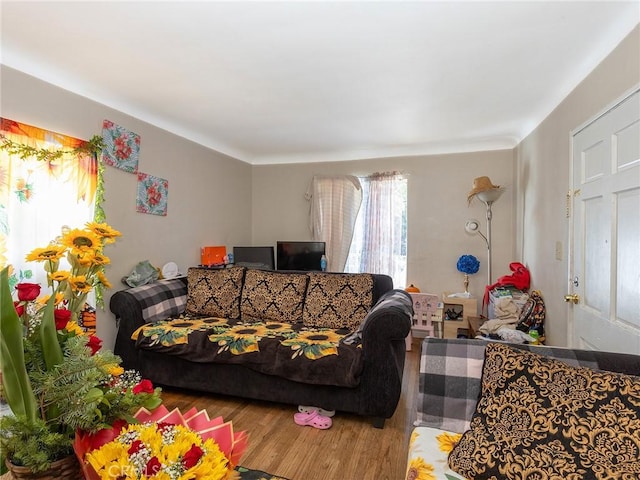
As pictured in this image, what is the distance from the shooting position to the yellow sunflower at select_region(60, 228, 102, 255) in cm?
90

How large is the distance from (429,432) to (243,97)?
2.61 metres

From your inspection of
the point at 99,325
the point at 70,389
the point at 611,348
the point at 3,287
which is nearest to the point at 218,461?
the point at 70,389

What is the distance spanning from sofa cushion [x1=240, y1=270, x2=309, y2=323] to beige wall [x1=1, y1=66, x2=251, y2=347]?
3.19ft

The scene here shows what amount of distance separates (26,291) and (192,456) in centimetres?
52

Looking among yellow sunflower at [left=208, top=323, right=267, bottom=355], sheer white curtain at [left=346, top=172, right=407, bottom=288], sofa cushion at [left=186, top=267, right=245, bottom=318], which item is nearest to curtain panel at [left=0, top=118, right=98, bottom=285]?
sofa cushion at [left=186, top=267, right=245, bottom=318]

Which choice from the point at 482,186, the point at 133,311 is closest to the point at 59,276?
the point at 133,311

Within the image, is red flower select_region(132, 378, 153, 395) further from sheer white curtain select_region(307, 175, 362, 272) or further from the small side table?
sheer white curtain select_region(307, 175, 362, 272)

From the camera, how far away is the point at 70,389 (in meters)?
0.67

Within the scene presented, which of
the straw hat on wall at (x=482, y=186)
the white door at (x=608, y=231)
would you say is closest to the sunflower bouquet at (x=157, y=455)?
the white door at (x=608, y=231)

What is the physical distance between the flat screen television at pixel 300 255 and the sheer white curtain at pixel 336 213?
0.35 m

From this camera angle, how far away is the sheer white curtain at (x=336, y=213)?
14.8ft

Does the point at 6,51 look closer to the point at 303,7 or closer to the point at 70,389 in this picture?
the point at 303,7

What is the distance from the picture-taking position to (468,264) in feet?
13.2

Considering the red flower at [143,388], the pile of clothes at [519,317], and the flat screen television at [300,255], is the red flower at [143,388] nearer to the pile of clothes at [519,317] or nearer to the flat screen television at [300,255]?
the pile of clothes at [519,317]
